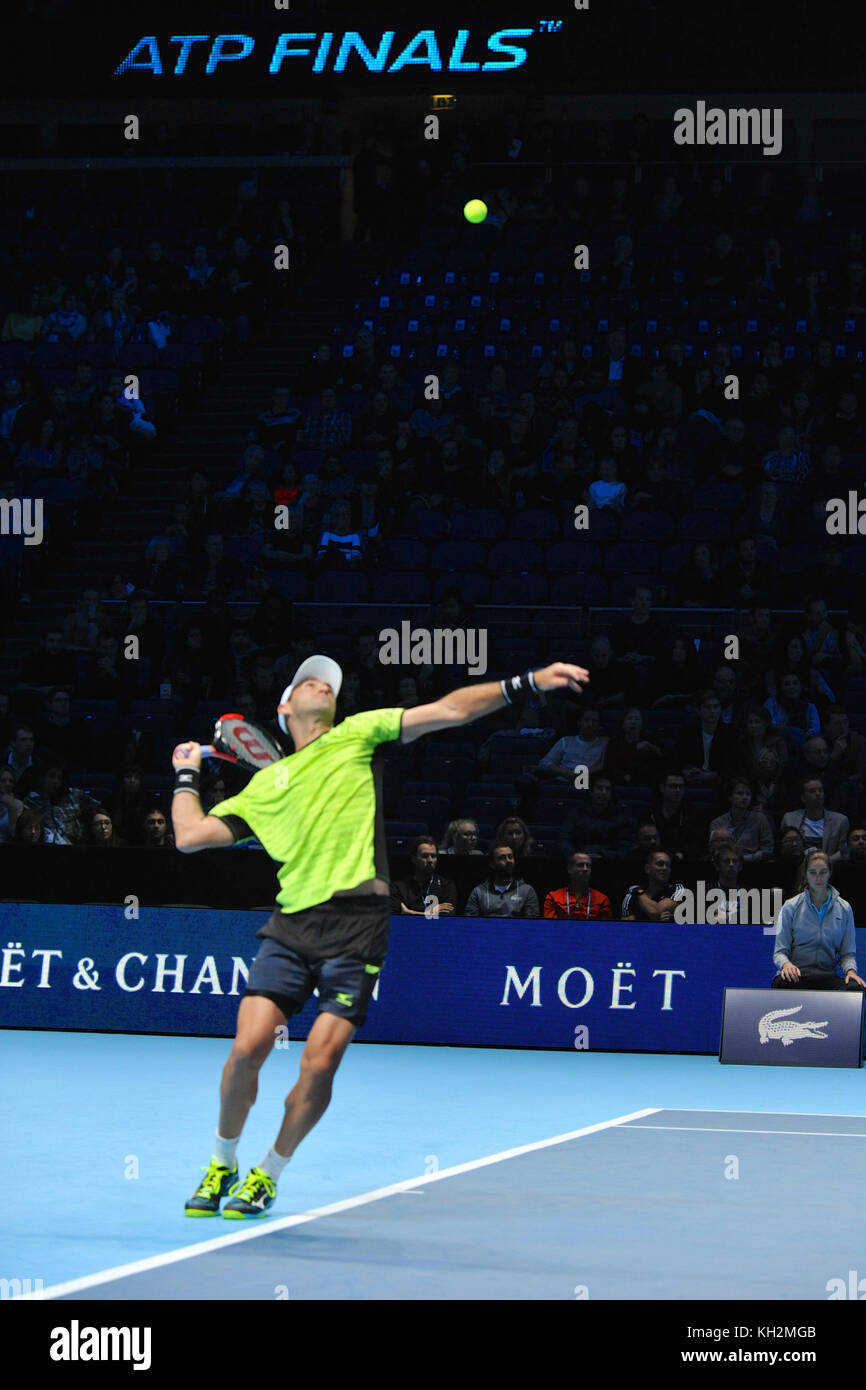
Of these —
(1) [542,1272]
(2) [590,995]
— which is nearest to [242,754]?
(1) [542,1272]

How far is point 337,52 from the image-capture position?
89.9 feet

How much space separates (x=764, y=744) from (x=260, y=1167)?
9282mm

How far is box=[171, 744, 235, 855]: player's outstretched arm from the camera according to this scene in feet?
26.5

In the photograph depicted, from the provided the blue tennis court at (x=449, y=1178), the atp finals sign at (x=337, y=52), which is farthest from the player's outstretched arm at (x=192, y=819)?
the atp finals sign at (x=337, y=52)

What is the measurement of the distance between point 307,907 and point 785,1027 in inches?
281

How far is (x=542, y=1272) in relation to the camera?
704 cm

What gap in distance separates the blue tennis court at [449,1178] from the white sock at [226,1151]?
28 centimetres

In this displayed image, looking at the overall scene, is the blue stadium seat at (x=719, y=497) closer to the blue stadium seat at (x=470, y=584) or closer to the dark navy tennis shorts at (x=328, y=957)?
the blue stadium seat at (x=470, y=584)

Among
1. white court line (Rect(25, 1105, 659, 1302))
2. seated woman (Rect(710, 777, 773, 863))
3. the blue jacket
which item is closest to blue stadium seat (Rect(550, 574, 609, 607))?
seated woman (Rect(710, 777, 773, 863))

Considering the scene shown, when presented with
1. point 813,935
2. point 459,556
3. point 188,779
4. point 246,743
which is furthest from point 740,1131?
point 459,556

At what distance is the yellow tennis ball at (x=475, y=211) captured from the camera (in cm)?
2473

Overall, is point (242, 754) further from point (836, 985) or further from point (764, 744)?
point (764, 744)

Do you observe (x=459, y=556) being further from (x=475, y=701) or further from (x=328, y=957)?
(x=475, y=701)

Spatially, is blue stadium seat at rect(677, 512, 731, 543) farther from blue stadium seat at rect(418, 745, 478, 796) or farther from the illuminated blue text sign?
the illuminated blue text sign
